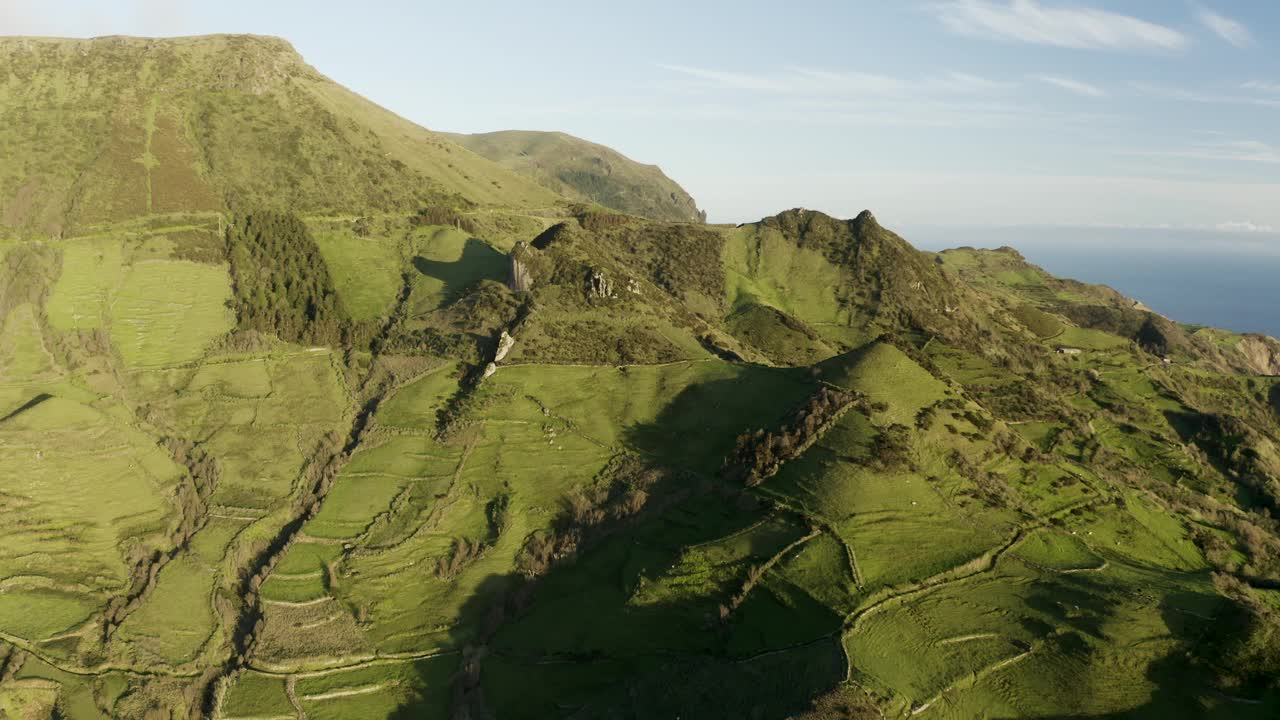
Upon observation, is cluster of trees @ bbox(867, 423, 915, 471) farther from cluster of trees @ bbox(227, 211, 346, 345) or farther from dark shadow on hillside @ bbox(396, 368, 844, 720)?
cluster of trees @ bbox(227, 211, 346, 345)

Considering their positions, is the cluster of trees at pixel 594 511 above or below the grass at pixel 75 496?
above

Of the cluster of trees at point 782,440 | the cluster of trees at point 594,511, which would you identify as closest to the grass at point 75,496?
the cluster of trees at point 594,511

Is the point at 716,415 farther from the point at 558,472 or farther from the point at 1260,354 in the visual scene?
the point at 1260,354

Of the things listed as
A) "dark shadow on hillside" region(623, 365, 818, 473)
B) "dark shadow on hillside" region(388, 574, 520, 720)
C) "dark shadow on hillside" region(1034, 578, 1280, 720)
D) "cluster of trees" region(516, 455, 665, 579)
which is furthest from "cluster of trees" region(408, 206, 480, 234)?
→ "dark shadow on hillside" region(1034, 578, 1280, 720)

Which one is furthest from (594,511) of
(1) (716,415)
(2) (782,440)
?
(2) (782,440)

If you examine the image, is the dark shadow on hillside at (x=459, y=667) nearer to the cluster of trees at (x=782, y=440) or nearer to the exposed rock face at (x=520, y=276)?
the cluster of trees at (x=782, y=440)
